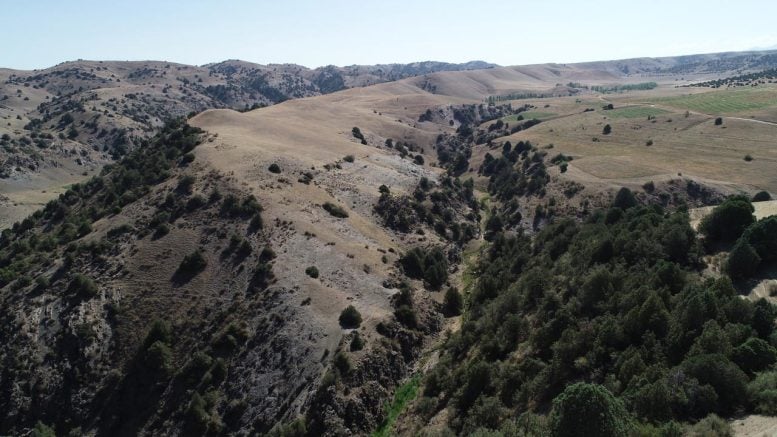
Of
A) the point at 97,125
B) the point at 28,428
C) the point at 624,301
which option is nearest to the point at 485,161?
the point at 624,301

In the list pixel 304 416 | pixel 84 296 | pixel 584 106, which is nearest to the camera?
pixel 304 416

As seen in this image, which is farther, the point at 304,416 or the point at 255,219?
the point at 255,219

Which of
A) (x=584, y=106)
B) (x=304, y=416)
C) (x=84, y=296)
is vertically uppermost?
(x=584, y=106)

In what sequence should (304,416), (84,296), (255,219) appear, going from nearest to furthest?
1. (304,416)
2. (84,296)
3. (255,219)

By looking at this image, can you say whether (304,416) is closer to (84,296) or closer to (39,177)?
(84,296)

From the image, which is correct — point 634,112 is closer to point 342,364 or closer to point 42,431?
point 342,364

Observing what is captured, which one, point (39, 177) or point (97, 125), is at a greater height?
point (97, 125)
